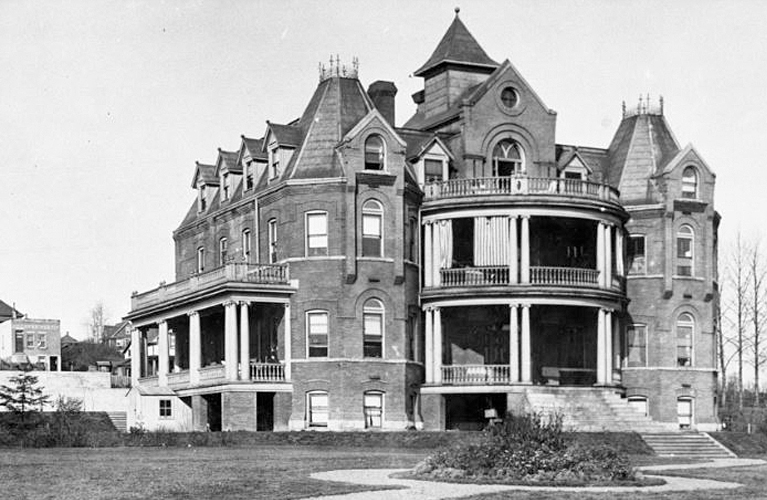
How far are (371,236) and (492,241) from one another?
455cm

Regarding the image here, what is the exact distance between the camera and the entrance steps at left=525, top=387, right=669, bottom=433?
4622 centimetres

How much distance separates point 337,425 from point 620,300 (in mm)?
12304

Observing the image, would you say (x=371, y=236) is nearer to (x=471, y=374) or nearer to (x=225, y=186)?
(x=471, y=374)

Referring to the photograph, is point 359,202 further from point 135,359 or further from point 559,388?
point 135,359

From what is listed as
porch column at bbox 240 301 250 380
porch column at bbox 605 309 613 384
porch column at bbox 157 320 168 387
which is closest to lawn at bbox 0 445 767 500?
porch column at bbox 240 301 250 380

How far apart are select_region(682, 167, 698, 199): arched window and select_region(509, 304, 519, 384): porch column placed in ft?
34.3

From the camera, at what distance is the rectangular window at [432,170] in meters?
52.5

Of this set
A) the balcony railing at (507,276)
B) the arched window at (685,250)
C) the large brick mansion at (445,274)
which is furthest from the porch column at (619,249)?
the arched window at (685,250)

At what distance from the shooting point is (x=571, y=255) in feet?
178

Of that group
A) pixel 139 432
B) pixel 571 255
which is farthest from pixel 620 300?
pixel 139 432

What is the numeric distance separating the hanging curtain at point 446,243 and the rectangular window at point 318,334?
5135 mm

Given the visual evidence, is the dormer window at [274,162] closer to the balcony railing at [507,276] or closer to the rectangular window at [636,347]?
the balcony railing at [507,276]

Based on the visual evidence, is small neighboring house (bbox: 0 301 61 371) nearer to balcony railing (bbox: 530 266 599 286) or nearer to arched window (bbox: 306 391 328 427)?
arched window (bbox: 306 391 328 427)

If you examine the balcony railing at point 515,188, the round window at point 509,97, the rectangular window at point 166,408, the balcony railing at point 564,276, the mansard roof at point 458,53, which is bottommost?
the rectangular window at point 166,408
